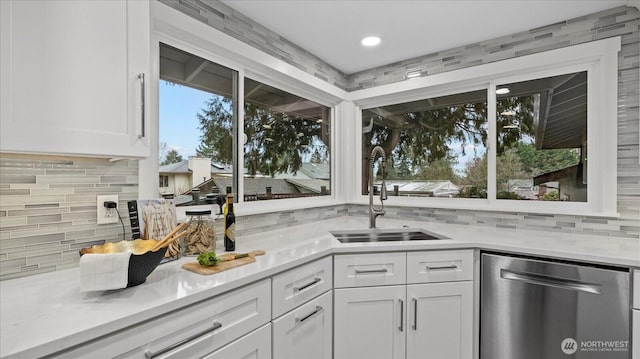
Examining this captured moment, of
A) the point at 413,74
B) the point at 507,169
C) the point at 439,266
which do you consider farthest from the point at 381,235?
the point at 413,74

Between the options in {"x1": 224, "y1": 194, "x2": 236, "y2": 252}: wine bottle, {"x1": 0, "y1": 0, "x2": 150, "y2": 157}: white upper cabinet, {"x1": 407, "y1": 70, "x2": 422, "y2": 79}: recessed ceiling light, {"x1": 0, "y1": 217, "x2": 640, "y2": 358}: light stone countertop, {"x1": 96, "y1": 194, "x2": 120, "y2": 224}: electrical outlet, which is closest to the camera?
{"x1": 0, "y1": 217, "x2": 640, "y2": 358}: light stone countertop

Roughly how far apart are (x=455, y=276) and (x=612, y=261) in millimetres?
696

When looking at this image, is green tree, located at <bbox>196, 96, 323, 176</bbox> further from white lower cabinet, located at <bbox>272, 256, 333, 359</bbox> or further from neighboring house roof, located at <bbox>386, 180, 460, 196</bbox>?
white lower cabinet, located at <bbox>272, 256, 333, 359</bbox>

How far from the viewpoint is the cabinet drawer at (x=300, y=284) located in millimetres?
1359

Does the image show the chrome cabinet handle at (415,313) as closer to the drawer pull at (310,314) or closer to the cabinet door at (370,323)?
the cabinet door at (370,323)

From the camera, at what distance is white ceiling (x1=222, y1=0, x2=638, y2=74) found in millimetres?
1875

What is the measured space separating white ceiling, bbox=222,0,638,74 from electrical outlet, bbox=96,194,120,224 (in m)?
1.29

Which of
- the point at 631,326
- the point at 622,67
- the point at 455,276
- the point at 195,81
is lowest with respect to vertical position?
the point at 631,326

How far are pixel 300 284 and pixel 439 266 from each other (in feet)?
2.74

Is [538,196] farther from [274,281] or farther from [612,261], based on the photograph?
[274,281]

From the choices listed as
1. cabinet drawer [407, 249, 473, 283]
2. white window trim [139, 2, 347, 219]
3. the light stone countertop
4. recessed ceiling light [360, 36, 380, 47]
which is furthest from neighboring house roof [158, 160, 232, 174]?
recessed ceiling light [360, 36, 380, 47]

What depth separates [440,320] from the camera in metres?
1.79

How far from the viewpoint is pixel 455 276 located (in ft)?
5.90

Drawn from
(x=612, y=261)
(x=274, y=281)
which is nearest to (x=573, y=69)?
(x=612, y=261)
